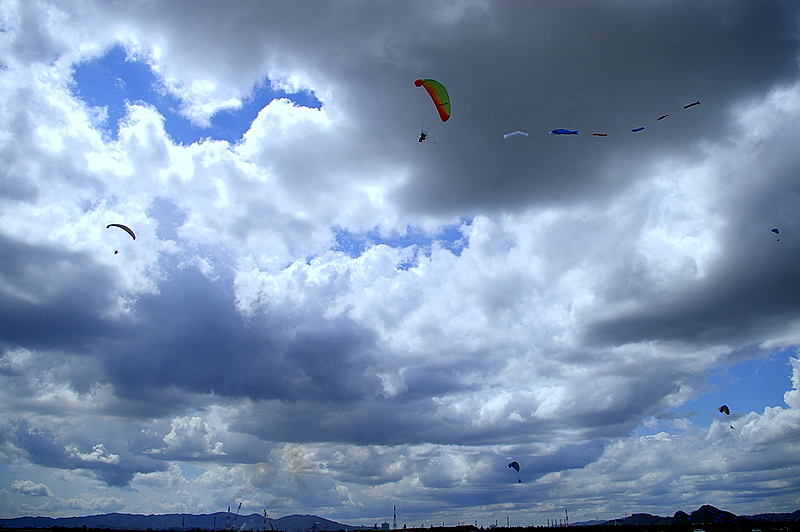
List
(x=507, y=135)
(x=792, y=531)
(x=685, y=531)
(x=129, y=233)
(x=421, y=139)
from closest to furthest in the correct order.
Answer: (x=507, y=135), (x=421, y=139), (x=129, y=233), (x=792, y=531), (x=685, y=531)

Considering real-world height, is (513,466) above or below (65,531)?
above

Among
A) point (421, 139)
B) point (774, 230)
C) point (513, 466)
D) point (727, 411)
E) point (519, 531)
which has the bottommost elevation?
point (519, 531)

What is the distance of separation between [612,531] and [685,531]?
24175mm

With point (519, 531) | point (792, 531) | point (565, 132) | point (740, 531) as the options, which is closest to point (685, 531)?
point (740, 531)

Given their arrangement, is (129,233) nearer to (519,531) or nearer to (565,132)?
(565,132)

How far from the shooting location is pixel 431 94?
79438mm

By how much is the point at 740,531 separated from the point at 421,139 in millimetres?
183037

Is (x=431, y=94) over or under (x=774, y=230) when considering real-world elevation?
over

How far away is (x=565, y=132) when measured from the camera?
6931 centimetres

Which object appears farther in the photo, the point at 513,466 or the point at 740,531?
the point at 740,531

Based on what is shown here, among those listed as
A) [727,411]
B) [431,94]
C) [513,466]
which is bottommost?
[513,466]

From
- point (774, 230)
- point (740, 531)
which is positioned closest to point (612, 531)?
point (740, 531)

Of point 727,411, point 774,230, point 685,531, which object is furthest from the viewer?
point 685,531

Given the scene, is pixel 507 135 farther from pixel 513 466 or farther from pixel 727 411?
pixel 727 411
